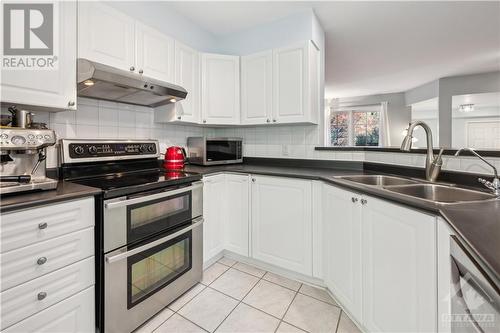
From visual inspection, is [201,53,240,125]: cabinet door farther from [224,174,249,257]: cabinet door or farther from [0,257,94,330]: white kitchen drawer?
[0,257,94,330]: white kitchen drawer

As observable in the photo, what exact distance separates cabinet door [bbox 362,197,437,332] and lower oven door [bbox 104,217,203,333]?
1.20 m

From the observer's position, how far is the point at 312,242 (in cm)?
181

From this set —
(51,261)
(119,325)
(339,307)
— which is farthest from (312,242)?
(51,261)

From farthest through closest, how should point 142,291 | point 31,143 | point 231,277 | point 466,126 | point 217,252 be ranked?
A: point 466,126
point 217,252
point 231,277
point 142,291
point 31,143

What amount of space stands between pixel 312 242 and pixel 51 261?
1.60 meters

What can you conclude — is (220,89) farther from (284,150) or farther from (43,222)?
(43,222)

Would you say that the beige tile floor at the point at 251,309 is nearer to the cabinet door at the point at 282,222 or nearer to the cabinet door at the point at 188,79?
the cabinet door at the point at 282,222

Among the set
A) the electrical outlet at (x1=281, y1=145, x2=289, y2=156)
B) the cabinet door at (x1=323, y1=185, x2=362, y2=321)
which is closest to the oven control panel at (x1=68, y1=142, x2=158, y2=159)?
the electrical outlet at (x1=281, y1=145, x2=289, y2=156)

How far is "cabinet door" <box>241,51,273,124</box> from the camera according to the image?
2346 mm

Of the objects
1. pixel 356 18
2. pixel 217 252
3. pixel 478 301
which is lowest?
pixel 217 252

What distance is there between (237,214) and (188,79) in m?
1.41

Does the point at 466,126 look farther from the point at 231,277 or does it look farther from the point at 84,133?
the point at 84,133

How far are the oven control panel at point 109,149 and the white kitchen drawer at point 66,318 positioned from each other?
0.93 metres

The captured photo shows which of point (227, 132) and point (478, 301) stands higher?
point (227, 132)
